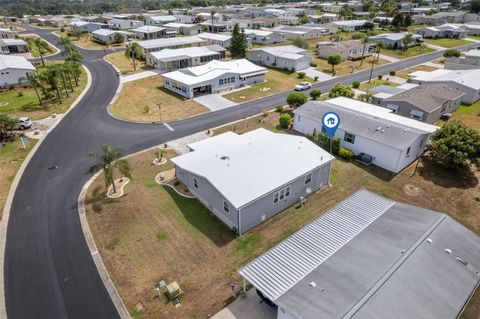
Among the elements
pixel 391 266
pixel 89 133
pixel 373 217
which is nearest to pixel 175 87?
pixel 89 133

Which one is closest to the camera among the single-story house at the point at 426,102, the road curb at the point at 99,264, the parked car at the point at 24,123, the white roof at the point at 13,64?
the road curb at the point at 99,264

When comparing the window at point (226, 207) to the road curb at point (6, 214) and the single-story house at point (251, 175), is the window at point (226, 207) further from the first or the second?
the road curb at point (6, 214)

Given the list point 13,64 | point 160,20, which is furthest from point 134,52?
point 160,20

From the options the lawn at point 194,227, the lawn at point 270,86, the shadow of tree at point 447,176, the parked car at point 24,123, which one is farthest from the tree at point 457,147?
the parked car at point 24,123

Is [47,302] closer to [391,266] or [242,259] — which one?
[242,259]

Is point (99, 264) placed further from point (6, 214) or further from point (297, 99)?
point (297, 99)
